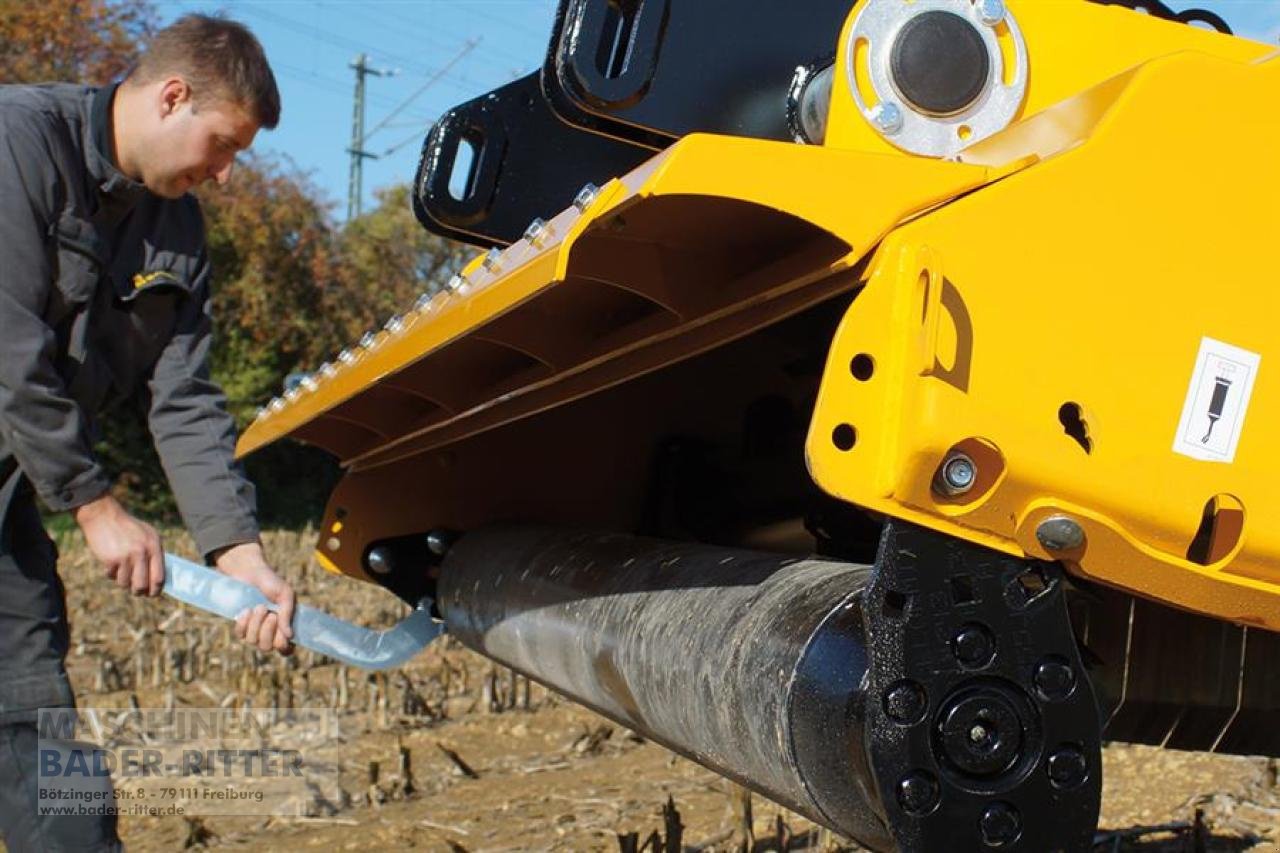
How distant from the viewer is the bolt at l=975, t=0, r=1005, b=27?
2266 mm

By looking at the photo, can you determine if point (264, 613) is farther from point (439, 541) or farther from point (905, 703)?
point (905, 703)

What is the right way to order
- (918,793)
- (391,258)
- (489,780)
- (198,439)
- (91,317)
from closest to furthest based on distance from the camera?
1. (918,793)
2. (91,317)
3. (198,439)
4. (489,780)
5. (391,258)

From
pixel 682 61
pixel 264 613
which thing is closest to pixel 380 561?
pixel 264 613

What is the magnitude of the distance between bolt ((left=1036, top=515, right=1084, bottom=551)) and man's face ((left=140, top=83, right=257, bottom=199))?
190 cm

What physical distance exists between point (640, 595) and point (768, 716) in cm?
67

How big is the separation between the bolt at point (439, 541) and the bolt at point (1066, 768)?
2177 mm

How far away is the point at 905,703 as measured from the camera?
1653 mm

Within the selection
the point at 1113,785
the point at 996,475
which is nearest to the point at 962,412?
the point at 996,475

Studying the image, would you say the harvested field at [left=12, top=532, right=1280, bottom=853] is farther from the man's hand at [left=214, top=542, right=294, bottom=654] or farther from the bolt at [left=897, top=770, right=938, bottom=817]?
the bolt at [left=897, top=770, right=938, bottom=817]

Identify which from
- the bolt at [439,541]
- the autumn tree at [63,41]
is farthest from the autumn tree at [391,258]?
the bolt at [439,541]

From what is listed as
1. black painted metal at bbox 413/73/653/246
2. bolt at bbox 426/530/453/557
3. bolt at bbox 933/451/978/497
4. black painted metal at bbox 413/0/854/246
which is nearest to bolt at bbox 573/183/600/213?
bolt at bbox 933/451/978/497

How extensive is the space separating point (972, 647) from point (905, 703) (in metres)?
0.10

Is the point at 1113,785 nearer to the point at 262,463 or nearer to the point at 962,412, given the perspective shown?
the point at 962,412

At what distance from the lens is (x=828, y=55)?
2.64m
